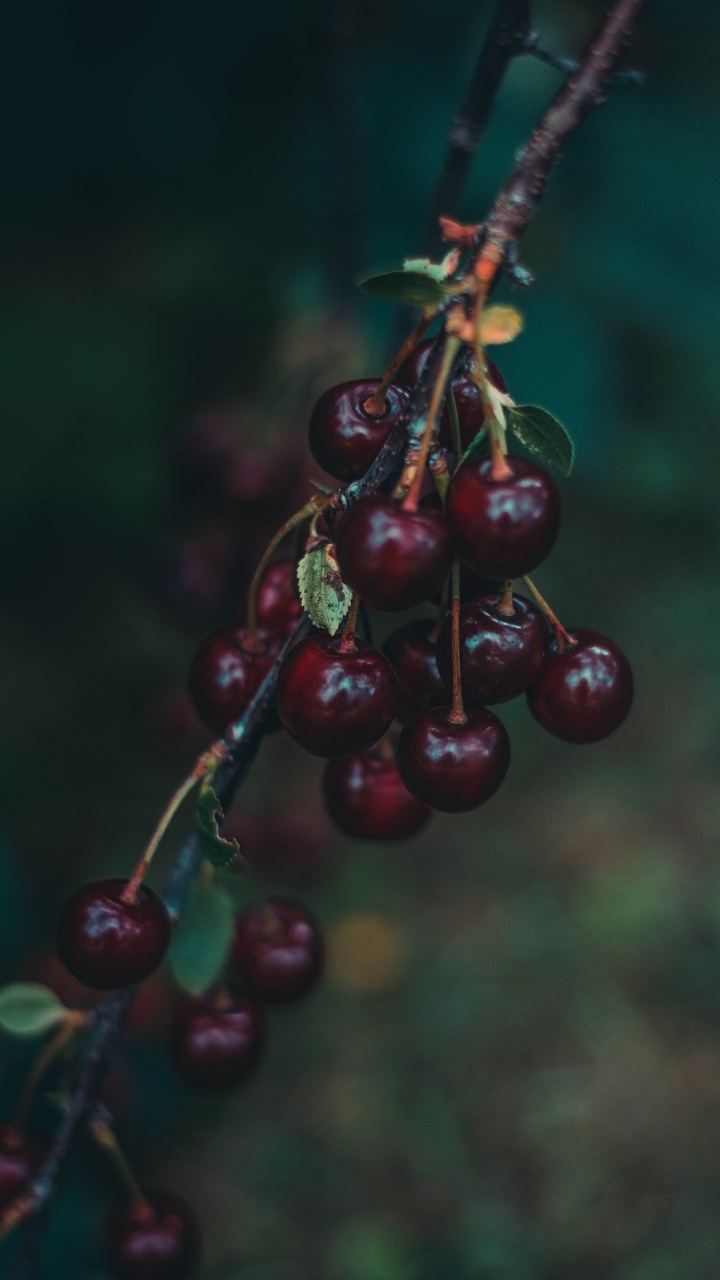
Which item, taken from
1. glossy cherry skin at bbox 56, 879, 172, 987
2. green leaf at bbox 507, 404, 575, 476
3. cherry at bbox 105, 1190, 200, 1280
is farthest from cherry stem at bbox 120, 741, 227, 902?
cherry at bbox 105, 1190, 200, 1280

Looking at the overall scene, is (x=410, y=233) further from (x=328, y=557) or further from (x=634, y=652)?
(x=328, y=557)

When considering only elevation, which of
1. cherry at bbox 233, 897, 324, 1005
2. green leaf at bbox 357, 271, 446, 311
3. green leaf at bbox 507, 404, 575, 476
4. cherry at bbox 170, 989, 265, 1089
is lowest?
cherry at bbox 170, 989, 265, 1089

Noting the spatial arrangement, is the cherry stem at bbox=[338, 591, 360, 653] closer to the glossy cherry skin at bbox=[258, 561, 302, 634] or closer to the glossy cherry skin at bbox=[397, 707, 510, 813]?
the glossy cherry skin at bbox=[397, 707, 510, 813]

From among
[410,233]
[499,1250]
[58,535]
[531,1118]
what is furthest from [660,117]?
[499,1250]

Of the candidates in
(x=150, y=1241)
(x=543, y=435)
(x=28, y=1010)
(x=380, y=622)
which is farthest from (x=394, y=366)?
(x=380, y=622)

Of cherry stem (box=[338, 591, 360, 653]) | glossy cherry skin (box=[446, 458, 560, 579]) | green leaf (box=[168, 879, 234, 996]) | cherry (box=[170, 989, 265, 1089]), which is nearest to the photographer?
glossy cherry skin (box=[446, 458, 560, 579])

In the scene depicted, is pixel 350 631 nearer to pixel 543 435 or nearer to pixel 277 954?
pixel 543 435

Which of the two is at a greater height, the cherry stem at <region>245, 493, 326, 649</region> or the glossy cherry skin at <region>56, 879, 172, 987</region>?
the cherry stem at <region>245, 493, 326, 649</region>
